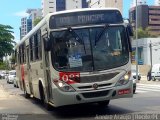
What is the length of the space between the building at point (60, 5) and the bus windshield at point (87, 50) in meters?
76.1

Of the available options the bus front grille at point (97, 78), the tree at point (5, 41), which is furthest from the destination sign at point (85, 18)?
the tree at point (5, 41)

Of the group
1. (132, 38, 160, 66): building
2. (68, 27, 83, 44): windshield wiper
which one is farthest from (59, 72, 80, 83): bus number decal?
(132, 38, 160, 66): building

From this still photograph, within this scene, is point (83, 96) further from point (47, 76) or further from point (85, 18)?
point (85, 18)

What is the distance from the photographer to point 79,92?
1197cm

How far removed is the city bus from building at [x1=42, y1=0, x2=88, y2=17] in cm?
7590

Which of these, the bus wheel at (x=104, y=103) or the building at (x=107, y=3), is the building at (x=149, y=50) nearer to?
the building at (x=107, y=3)

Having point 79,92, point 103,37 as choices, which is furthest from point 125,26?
point 79,92

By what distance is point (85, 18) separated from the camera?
1262cm

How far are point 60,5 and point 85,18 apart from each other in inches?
3517

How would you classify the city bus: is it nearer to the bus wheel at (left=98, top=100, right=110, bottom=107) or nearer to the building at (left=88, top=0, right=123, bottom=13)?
the bus wheel at (left=98, top=100, right=110, bottom=107)

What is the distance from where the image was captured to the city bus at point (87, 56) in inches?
473

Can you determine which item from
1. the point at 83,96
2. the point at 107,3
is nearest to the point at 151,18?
the point at 107,3

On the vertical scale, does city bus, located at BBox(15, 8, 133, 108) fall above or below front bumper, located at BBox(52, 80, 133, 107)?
above

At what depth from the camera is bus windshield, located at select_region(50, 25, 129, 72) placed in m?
12.1
